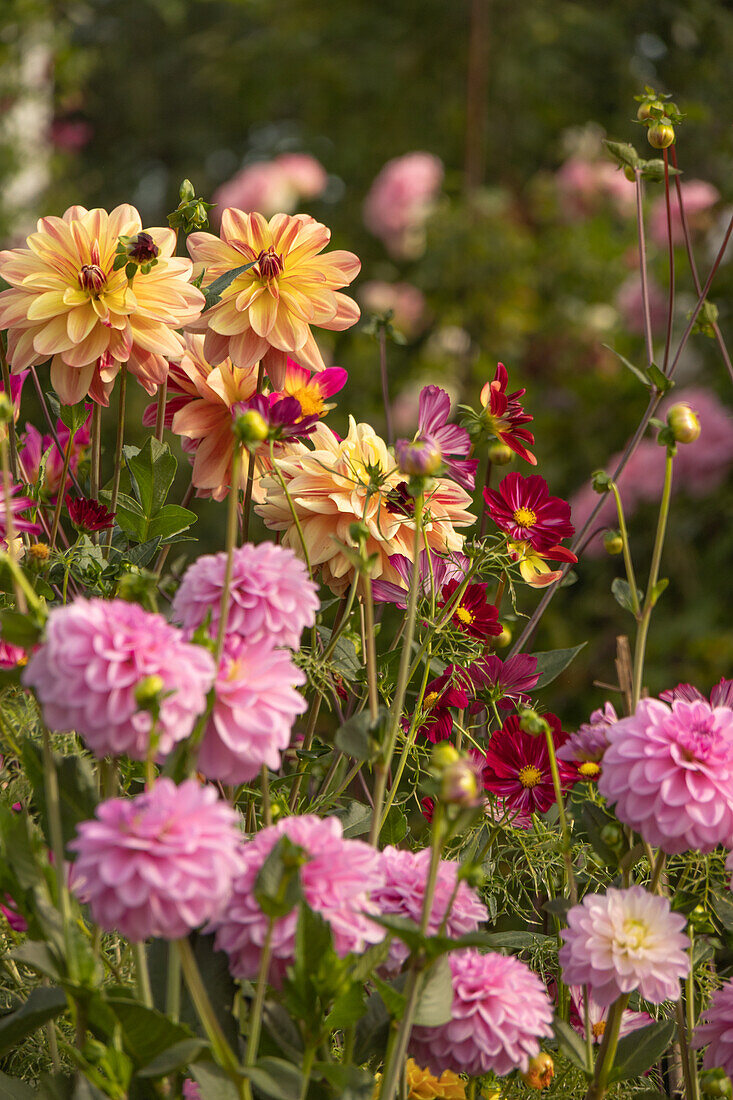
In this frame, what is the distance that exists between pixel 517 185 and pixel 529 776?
262cm

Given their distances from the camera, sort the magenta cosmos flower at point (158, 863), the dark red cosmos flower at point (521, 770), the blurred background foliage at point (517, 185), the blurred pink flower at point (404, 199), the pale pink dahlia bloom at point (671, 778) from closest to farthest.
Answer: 1. the magenta cosmos flower at point (158, 863)
2. the pale pink dahlia bloom at point (671, 778)
3. the dark red cosmos flower at point (521, 770)
4. the blurred background foliage at point (517, 185)
5. the blurred pink flower at point (404, 199)

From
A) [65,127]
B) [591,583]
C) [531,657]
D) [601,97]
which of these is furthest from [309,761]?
[65,127]

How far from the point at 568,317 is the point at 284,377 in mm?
1799

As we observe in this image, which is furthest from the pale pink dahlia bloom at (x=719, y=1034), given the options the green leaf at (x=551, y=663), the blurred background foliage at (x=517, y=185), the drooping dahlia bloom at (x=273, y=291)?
the blurred background foliage at (x=517, y=185)

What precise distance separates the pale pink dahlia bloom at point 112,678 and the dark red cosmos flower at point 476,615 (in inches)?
8.1

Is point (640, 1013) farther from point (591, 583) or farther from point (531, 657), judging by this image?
point (591, 583)

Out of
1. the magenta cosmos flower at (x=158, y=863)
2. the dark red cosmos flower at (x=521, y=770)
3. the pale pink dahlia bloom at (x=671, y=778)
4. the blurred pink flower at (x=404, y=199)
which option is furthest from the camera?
the blurred pink flower at (x=404, y=199)

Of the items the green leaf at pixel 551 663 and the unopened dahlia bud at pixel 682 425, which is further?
the green leaf at pixel 551 663

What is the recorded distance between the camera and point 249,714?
0.96 ft

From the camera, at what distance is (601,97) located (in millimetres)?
2715

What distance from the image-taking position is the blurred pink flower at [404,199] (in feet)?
8.30

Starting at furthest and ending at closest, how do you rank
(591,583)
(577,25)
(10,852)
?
(577,25) < (591,583) < (10,852)

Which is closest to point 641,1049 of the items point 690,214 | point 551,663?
point 551,663

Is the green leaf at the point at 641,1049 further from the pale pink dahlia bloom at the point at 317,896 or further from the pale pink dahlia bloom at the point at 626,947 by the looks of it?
the pale pink dahlia bloom at the point at 317,896
